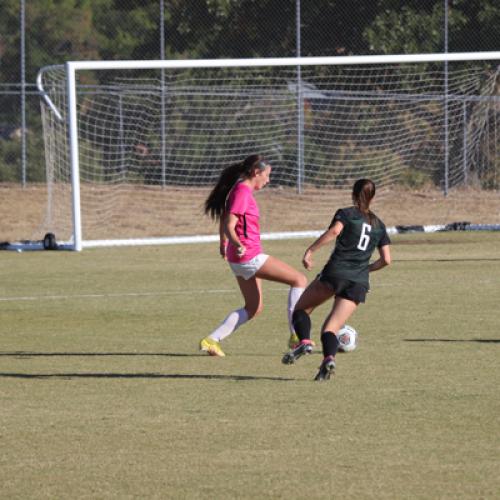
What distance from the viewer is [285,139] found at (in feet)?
99.7

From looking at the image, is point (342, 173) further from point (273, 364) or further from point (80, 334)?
point (273, 364)

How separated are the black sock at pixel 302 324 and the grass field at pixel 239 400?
35cm

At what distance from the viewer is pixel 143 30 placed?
107 feet

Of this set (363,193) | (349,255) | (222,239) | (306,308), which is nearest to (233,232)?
(222,239)

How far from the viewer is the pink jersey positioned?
11.9m

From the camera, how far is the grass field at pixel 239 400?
289 inches

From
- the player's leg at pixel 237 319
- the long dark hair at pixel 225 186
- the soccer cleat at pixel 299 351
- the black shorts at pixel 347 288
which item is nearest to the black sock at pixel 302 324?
the soccer cleat at pixel 299 351

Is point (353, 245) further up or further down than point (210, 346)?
further up

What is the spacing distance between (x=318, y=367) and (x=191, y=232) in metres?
16.8

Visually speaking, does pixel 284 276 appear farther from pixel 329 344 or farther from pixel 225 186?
pixel 329 344

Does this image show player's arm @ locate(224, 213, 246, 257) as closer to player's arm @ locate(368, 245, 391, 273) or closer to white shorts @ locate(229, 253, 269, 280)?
white shorts @ locate(229, 253, 269, 280)

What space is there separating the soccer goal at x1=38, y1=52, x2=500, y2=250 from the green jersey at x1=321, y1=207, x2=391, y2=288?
1731 cm

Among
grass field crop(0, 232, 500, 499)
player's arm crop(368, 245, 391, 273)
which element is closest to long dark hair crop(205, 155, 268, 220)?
grass field crop(0, 232, 500, 499)

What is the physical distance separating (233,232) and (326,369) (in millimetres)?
1882
